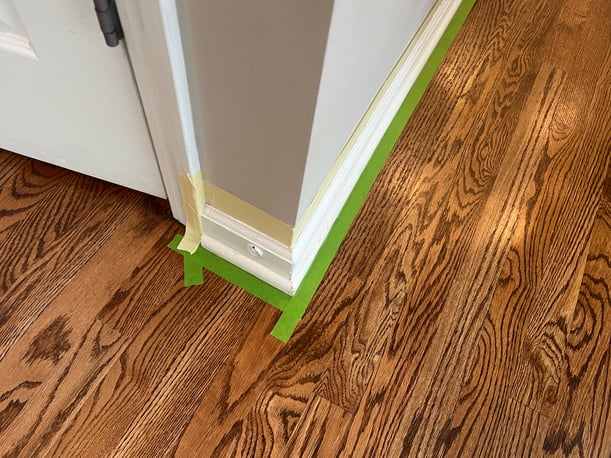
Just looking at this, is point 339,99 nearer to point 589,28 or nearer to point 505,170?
point 505,170

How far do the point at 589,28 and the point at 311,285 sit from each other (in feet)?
3.82

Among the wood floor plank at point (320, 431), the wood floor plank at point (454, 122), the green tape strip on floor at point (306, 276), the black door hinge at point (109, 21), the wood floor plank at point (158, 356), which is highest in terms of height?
the black door hinge at point (109, 21)

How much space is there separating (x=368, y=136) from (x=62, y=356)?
755mm

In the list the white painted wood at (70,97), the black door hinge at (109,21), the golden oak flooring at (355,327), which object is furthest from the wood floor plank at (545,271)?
the black door hinge at (109,21)

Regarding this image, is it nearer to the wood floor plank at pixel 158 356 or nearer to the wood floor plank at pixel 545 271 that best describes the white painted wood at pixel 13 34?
the wood floor plank at pixel 158 356

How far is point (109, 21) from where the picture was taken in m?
0.64

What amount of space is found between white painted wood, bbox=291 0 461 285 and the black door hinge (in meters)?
0.43

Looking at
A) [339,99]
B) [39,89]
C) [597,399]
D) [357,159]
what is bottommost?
[597,399]

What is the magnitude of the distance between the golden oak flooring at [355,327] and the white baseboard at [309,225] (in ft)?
0.22

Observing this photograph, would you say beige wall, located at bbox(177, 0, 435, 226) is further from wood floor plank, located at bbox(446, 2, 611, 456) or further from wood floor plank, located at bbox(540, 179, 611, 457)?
wood floor plank, located at bbox(540, 179, 611, 457)

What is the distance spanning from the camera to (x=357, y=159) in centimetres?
110

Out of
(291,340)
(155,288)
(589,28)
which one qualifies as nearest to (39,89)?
(155,288)

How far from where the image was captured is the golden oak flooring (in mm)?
917

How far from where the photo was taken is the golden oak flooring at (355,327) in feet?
3.01
